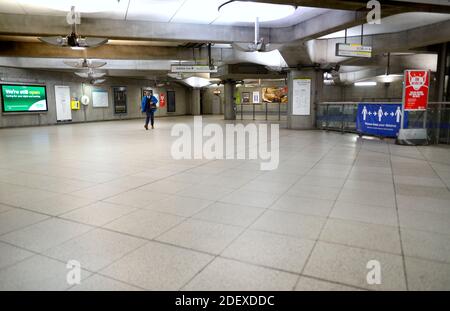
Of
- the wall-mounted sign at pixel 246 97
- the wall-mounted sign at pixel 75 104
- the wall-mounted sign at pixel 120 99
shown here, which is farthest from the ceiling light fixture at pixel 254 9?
the wall-mounted sign at pixel 246 97

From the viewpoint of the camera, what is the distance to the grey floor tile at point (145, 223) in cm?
312

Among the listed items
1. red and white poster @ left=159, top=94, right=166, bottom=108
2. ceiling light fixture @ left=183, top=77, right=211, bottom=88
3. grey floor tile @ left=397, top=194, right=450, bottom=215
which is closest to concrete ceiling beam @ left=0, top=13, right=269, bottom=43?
grey floor tile @ left=397, top=194, right=450, bottom=215

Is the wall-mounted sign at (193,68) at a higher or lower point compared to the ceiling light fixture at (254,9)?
lower

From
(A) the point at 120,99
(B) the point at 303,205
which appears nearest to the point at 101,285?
(B) the point at 303,205

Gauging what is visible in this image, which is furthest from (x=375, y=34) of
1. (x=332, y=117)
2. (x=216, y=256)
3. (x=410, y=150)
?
(x=216, y=256)

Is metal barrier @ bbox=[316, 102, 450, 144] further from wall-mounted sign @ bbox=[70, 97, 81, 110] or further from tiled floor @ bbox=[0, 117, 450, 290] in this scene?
wall-mounted sign @ bbox=[70, 97, 81, 110]

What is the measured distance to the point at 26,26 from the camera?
8930 mm

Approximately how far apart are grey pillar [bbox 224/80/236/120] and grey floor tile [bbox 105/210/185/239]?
765 inches

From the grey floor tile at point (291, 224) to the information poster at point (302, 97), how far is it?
11.3 meters

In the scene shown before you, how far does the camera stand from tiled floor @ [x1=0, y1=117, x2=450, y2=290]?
7.62 feet

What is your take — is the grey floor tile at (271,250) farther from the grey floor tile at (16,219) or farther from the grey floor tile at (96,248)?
the grey floor tile at (16,219)

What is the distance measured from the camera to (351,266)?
2.44m

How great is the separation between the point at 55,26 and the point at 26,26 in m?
0.70
